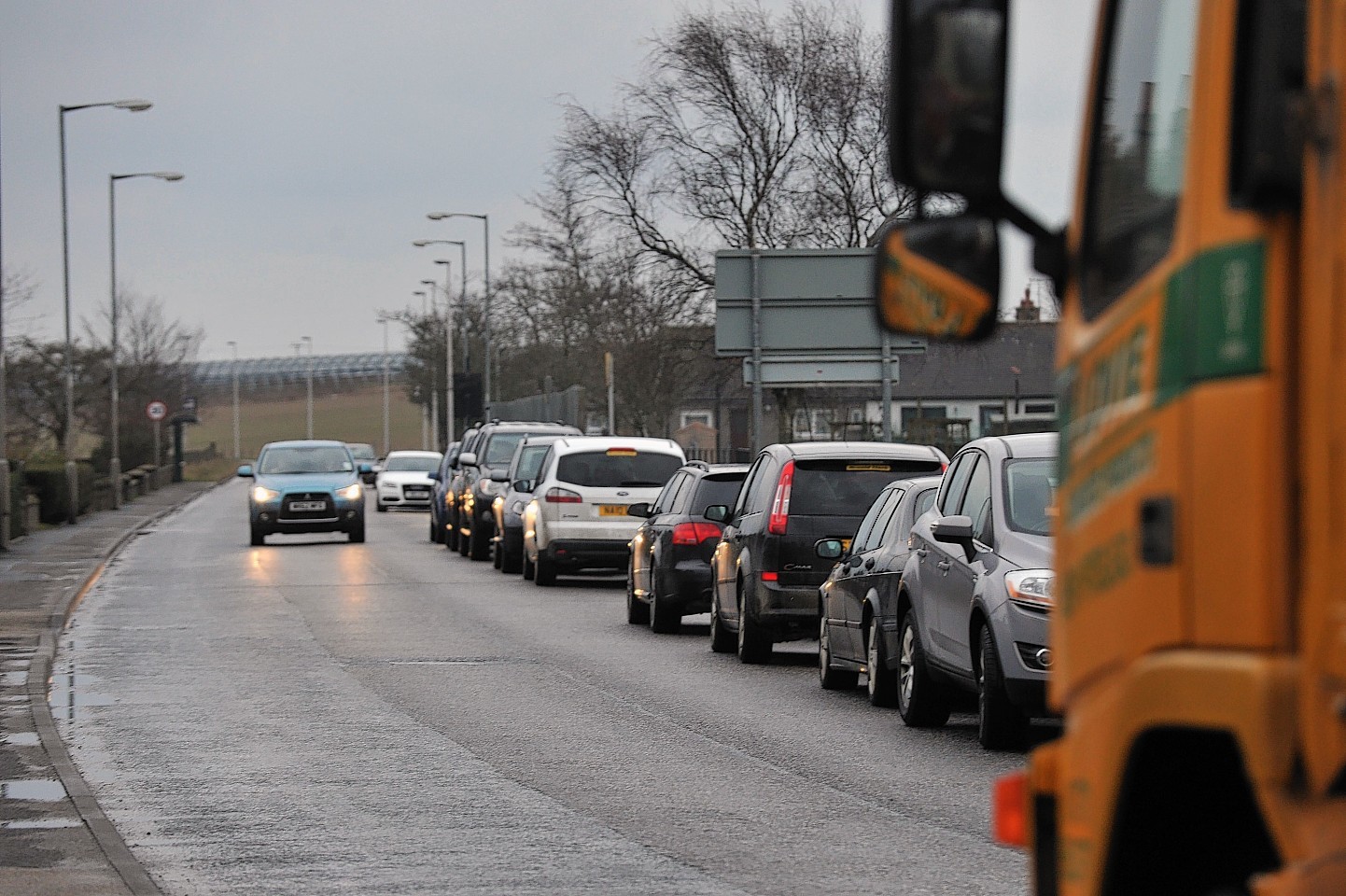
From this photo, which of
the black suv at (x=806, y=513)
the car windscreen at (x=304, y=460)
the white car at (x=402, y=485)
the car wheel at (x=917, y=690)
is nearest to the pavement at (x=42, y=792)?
the car wheel at (x=917, y=690)

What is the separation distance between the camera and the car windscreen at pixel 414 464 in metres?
59.2

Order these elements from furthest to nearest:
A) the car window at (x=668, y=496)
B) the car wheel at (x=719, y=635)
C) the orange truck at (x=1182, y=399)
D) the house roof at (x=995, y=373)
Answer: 1. the house roof at (x=995, y=373)
2. the car window at (x=668, y=496)
3. the car wheel at (x=719, y=635)
4. the orange truck at (x=1182, y=399)

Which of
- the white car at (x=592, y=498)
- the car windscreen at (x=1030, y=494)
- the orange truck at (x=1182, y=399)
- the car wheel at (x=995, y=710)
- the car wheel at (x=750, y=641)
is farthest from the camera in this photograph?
the white car at (x=592, y=498)

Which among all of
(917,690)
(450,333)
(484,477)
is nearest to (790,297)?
(484,477)

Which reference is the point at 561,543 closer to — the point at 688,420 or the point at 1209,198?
the point at 1209,198

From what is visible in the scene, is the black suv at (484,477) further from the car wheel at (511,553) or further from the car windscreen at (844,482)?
the car windscreen at (844,482)

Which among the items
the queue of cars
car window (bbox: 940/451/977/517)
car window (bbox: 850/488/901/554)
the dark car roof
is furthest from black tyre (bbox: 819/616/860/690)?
car window (bbox: 940/451/977/517)

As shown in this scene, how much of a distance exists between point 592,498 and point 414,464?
34.4 metres

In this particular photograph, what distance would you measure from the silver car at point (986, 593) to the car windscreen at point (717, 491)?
6.78m

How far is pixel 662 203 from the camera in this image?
54.6m

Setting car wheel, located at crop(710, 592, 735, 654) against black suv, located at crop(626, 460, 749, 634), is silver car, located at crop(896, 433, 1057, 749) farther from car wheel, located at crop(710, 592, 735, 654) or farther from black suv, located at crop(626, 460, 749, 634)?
black suv, located at crop(626, 460, 749, 634)

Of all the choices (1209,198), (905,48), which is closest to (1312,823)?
(1209,198)

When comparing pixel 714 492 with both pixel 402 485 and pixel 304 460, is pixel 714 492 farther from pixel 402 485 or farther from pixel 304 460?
pixel 402 485

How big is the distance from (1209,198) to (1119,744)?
0.93 m
